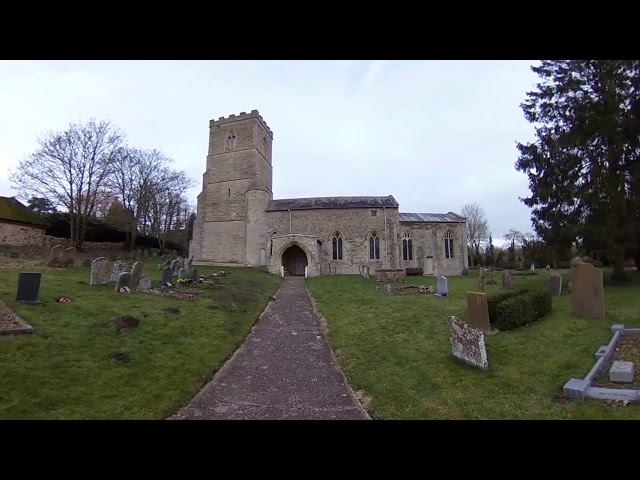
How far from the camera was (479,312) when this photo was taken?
9570mm

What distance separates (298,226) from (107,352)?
25.1m

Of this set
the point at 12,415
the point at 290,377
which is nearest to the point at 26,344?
the point at 12,415

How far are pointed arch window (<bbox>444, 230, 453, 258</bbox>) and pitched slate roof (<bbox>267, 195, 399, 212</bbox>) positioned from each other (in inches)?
219

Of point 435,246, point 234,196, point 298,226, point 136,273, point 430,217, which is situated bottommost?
point 136,273

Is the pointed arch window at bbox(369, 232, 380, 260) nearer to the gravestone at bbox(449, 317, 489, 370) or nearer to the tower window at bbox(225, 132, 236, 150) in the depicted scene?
the tower window at bbox(225, 132, 236, 150)

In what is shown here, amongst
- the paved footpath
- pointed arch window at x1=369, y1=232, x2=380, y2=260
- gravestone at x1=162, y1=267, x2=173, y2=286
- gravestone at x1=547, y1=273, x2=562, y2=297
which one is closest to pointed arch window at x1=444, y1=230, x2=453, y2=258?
pointed arch window at x1=369, y1=232, x2=380, y2=260

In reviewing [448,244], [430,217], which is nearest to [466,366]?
[448,244]

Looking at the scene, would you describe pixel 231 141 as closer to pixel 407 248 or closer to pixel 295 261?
pixel 295 261

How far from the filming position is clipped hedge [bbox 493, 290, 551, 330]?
958 cm

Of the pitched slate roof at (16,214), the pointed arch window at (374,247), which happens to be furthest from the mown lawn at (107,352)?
the pointed arch window at (374,247)

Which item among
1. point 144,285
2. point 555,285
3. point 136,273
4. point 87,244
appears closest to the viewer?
point 144,285

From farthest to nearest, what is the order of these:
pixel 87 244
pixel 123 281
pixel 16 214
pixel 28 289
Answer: pixel 87 244
pixel 16 214
pixel 123 281
pixel 28 289
